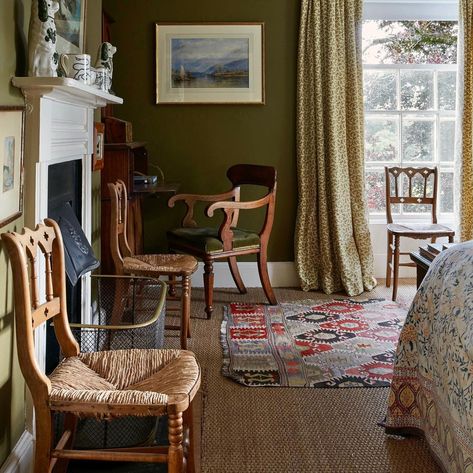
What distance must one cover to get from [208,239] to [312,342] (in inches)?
37.1

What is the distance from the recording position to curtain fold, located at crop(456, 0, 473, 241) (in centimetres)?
507

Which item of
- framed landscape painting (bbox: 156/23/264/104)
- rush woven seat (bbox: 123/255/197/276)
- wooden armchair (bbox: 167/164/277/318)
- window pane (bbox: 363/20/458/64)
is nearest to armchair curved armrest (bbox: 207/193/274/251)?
wooden armchair (bbox: 167/164/277/318)

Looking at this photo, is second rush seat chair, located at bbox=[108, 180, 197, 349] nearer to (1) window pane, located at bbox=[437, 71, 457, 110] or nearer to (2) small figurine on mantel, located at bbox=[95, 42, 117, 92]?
(2) small figurine on mantel, located at bbox=[95, 42, 117, 92]

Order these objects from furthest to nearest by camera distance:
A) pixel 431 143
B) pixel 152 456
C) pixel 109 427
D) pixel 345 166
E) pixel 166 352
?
pixel 431 143, pixel 345 166, pixel 109 427, pixel 166 352, pixel 152 456

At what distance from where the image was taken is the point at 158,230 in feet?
17.0

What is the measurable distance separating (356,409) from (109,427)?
1039mm

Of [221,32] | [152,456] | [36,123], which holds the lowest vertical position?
[152,456]

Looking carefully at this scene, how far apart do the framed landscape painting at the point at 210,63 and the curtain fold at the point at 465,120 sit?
4.94ft

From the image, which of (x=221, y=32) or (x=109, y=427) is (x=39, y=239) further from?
(x=221, y=32)

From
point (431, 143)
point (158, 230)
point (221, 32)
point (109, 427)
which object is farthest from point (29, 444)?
point (431, 143)

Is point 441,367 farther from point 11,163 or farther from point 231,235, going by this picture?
point 231,235

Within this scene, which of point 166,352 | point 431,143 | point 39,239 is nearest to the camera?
point 39,239

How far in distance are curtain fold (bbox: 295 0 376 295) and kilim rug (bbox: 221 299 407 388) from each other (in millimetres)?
384

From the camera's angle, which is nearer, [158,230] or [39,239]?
[39,239]
